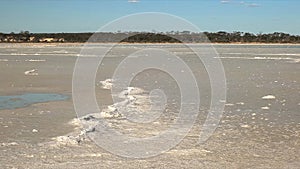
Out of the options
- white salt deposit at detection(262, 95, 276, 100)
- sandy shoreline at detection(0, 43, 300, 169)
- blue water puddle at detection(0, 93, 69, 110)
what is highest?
white salt deposit at detection(262, 95, 276, 100)

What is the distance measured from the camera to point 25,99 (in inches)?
473

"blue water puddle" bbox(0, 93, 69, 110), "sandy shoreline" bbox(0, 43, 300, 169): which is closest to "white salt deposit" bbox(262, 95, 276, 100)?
"sandy shoreline" bbox(0, 43, 300, 169)

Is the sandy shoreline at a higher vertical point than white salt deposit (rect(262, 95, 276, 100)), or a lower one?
lower

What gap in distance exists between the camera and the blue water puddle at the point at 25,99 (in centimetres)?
1098

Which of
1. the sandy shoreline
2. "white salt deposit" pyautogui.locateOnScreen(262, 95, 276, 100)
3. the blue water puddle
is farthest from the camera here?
"white salt deposit" pyautogui.locateOnScreen(262, 95, 276, 100)

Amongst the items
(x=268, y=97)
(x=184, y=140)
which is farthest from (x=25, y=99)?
(x=268, y=97)

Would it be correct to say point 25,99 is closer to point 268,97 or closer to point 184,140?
point 184,140

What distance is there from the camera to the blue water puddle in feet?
36.0

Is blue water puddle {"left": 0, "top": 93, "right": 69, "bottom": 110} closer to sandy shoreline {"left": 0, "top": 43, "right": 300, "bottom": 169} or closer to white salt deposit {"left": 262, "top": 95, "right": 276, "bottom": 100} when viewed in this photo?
sandy shoreline {"left": 0, "top": 43, "right": 300, "bottom": 169}

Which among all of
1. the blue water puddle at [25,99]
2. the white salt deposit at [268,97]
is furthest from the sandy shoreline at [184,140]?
the blue water puddle at [25,99]

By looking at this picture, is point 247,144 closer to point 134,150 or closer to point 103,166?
point 134,150

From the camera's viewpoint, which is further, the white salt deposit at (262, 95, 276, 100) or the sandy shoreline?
the white salt deposit at (262, 95, 276, 100)

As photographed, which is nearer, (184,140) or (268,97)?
(184,140)

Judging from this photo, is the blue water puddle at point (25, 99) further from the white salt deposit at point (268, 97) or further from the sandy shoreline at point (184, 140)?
the white salt deposit at point (268, 97)
